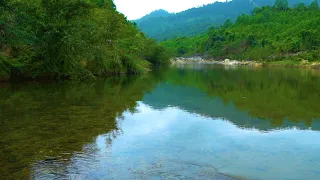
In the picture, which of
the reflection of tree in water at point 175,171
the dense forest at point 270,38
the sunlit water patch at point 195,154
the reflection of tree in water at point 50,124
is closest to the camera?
the reflection of tree in water at point 175,171

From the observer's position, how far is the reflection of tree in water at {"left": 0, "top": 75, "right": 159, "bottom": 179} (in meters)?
10.5

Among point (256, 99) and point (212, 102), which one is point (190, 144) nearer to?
point (212, 102)

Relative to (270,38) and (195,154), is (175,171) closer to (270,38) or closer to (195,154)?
(195,154)

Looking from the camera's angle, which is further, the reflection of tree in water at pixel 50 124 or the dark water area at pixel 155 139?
the reflection of tree in water at pixel 50 124

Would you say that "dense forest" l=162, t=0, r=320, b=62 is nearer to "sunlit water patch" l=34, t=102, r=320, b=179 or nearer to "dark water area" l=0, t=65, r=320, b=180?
"dark water area" l=0, t=65, r=320, b=180

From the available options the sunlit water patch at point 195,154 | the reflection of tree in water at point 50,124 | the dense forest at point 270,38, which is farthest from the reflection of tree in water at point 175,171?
the dense forest at point 270,38

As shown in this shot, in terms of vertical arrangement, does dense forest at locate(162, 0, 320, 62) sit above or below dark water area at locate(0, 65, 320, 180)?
above

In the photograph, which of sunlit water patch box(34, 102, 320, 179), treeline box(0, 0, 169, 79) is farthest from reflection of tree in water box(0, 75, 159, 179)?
treeline box(0, 0, 169, 79)

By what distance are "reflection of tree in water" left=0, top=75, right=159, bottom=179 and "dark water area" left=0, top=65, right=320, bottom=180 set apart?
0.10ft

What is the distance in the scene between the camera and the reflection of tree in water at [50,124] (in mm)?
10500

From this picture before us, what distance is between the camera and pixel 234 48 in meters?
156

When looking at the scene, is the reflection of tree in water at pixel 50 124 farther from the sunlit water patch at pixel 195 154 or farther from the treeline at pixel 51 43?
the treeline at pixel 51 43

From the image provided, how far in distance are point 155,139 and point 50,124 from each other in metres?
4.75

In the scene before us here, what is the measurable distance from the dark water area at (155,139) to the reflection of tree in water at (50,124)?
3 cm
